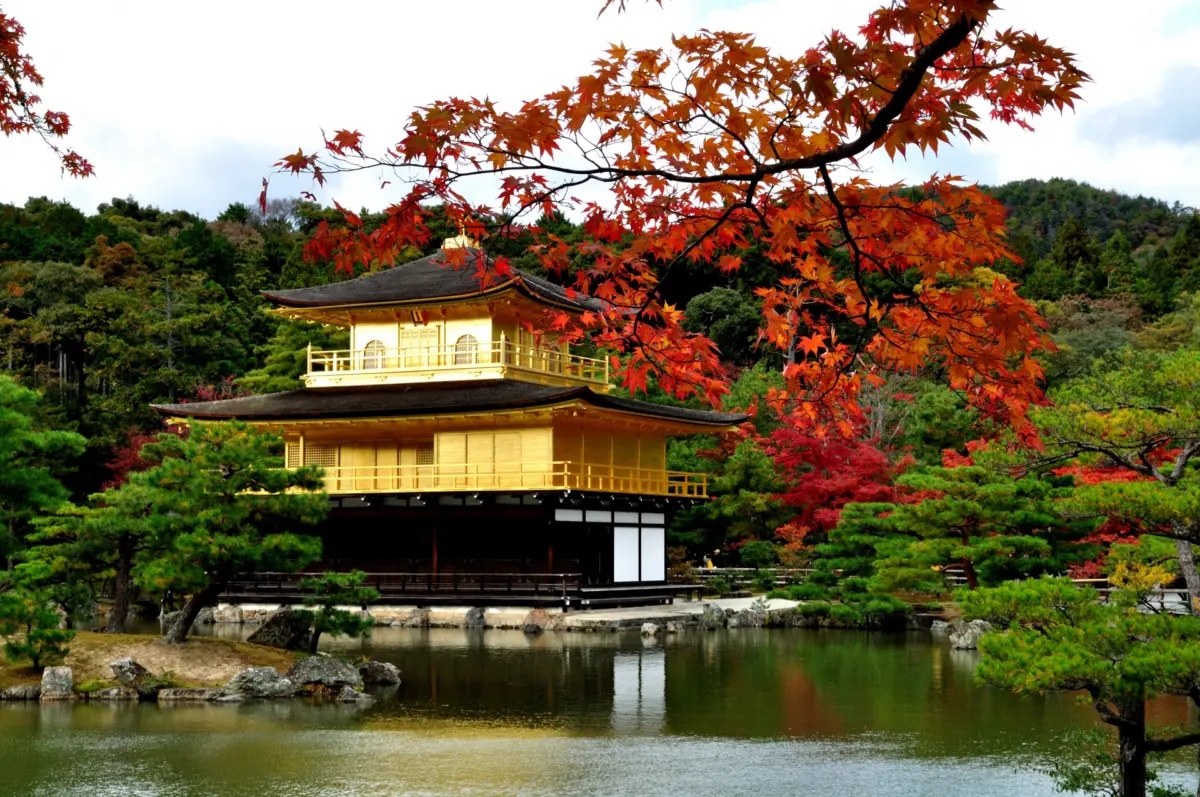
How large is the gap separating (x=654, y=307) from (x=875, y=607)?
59.6 feet

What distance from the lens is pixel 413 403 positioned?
88.9 ft

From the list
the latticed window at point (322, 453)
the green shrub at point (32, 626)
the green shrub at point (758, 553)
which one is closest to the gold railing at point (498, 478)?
the latticed window at point (322, 453)

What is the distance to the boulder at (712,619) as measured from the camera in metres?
24.0

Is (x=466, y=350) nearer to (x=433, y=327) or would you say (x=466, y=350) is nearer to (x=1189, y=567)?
(x=433, y=327)

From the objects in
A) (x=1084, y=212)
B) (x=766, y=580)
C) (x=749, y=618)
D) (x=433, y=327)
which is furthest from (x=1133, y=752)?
(x=1084, y=212)

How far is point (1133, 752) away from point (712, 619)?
55.0 ft

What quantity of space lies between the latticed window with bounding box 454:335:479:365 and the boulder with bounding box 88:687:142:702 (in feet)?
50.8

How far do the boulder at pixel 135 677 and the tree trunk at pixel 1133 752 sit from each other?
10214mm

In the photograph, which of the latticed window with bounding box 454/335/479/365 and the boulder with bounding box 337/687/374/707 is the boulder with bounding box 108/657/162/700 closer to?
the boulder with bounding box 337/687/374/707

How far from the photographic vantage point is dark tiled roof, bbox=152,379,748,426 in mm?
25969

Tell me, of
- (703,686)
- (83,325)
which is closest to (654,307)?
(703,686)

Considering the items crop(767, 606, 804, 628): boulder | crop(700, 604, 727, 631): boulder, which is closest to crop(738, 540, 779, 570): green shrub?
crop(767, 606, 804, 628): boulder

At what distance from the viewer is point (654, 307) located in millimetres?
5992

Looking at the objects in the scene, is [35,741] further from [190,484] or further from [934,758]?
[934,758]
